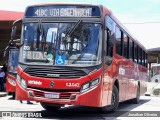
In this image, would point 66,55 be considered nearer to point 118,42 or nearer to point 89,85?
point 89,85

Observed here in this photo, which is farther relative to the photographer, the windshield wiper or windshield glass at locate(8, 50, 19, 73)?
windshield glass at locate(8, 50, 19, 73)

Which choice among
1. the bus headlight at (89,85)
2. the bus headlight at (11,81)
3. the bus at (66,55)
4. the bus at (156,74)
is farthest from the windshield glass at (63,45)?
the bus at (156,74)

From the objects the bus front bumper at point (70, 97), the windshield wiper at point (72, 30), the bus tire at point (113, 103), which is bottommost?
the bus tire at point (113, 103)

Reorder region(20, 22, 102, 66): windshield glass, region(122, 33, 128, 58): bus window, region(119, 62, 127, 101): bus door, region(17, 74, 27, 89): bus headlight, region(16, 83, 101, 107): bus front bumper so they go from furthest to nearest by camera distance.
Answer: region(122, 33, 128, 58): bus window, region(119, 62, 127, 101): bus door, region(17, 74, 27, 89): bus headlight, region(20, 22, 102, 66): windshield glass, region(16, 83, 101, 107): bus front bumper

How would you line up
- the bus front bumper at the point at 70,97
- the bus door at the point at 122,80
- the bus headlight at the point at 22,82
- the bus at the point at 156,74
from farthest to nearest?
the bus at the point at 156,74 < the bus door at the point at 122,80 < the bus headlight at the point at 22,82 < the bus front bumper at the point at 70,97

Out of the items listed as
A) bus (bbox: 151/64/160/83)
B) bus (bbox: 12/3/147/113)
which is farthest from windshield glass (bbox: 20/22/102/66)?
bus (bbox: 151/64/160/83)

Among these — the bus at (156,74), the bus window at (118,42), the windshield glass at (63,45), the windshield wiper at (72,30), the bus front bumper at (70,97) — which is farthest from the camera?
the bus at (156,74)

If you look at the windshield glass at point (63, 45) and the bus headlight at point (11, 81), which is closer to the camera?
the windshield glass at point (63, 45)

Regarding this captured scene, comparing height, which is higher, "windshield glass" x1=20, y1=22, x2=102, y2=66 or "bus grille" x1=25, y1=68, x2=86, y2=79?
"windshield glass" x1=20, y1=22, x2=102, y2=66

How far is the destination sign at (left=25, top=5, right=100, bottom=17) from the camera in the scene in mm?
10344

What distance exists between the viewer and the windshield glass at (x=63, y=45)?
32.7 ft

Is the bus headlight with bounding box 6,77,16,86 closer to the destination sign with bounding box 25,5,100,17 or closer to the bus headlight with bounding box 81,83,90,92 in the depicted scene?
the destination sign with bounding box 25,5,100,17

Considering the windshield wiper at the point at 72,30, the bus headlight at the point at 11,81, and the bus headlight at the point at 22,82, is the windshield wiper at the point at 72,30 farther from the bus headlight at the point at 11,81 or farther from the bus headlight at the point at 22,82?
the bus headlight at the point at 11,81

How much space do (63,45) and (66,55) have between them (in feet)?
0.99
